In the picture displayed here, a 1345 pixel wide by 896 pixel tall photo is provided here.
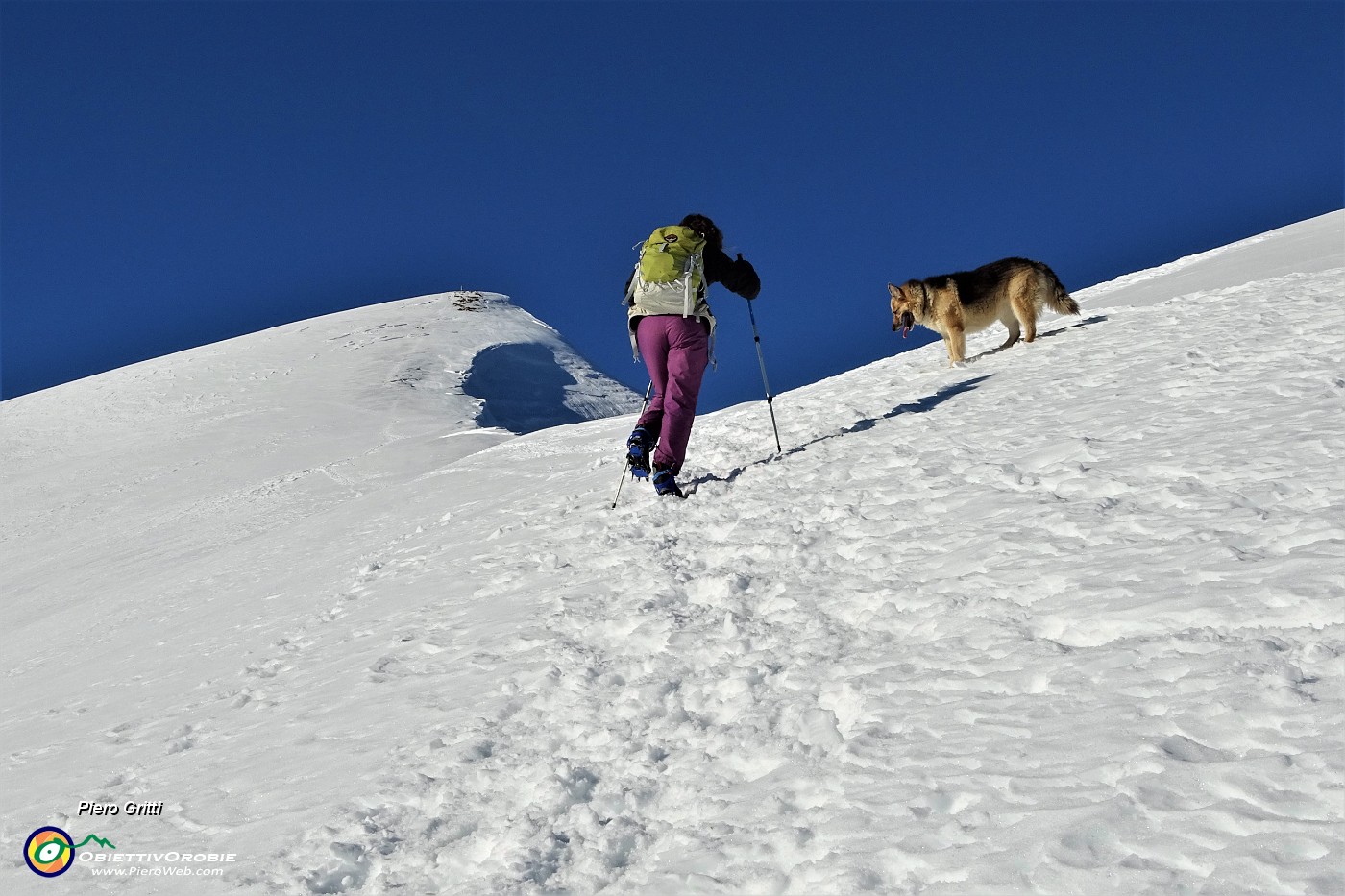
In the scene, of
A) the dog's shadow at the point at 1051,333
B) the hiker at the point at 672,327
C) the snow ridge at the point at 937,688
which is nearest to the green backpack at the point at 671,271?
the hiker at the point at 672,327

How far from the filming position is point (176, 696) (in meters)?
5.05

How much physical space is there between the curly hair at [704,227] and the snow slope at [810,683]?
1.94m

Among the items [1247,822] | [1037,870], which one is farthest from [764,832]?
[1247,822]

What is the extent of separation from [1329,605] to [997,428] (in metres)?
3.80

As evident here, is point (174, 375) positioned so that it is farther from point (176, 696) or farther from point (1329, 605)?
point (1329, 605)

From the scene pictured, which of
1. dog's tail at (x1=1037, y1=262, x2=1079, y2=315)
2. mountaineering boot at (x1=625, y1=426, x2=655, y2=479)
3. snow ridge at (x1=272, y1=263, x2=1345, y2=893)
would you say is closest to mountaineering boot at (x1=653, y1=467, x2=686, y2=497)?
mountaineering boot at (x1=625, y1=426, x2=655, y2=479)

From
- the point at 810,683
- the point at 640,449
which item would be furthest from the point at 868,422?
the point at 810,683

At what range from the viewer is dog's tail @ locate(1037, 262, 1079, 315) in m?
10.7

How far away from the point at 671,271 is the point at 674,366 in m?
0.73

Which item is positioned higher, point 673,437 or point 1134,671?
point 673,437

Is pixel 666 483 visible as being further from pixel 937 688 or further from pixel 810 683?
pixel 937 688

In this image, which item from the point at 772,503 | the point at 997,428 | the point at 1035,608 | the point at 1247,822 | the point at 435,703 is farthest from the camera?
the point at 997,428

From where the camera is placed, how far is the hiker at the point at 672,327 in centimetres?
700

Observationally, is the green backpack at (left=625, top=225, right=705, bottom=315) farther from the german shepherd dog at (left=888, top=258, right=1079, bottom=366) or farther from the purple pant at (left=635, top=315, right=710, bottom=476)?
the german shepherd dog at (left=888, top=258, right=1079, bottom=366)
